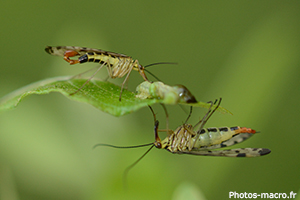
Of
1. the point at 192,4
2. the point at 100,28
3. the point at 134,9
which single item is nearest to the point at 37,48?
the point at 100,28

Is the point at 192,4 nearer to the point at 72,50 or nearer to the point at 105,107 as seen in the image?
the point at 72,50

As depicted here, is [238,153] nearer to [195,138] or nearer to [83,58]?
[195,138]

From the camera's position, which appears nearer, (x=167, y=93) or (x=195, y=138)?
(x=167, y=93)

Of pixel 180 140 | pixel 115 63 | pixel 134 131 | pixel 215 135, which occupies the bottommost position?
pixel 134 131

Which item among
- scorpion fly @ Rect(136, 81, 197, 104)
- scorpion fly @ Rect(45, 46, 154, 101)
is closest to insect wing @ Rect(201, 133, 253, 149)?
scorpion fly @ Rect(136, 81, 197, 104)

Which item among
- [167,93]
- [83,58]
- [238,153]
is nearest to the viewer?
[167,93]

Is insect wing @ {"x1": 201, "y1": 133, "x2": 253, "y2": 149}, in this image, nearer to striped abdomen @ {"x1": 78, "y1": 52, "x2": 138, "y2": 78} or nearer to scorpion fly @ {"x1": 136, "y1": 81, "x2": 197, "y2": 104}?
scorpion fly @ {"x1": 136, "y1": 81, "x2": 197, "y2": 104}

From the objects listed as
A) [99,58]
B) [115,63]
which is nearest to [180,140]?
[115,63]
